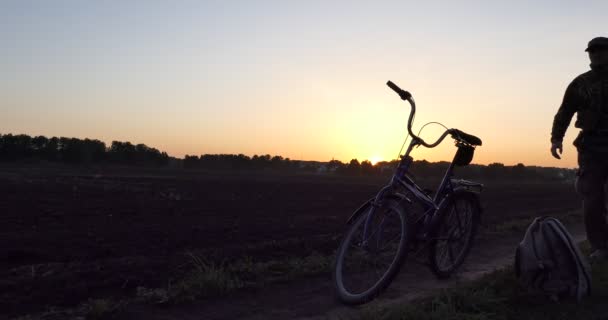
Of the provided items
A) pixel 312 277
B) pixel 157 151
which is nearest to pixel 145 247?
pixel 312 277

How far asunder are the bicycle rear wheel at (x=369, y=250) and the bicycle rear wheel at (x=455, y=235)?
1.68ft

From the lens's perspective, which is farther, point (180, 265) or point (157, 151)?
point (157, 151)

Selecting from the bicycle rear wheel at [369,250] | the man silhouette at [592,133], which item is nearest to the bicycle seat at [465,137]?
the bicycle rear wheel at [369,250]

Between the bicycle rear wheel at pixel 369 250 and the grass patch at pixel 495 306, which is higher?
the bicycle rear wheel at pixel 369 250

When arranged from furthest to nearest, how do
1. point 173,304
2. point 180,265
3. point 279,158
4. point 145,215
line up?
point 279,158 < point 145,215 < point 180,265 < point 173,304

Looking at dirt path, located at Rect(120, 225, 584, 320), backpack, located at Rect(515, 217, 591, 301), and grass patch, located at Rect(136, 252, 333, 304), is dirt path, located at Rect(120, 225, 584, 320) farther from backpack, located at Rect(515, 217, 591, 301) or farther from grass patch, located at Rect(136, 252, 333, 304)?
backpack, located at Rect(515, 217, 591, 301)

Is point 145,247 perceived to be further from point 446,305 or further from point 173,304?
point 446,305

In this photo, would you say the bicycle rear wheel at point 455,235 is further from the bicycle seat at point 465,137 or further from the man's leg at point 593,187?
the man's leg at point 593,187

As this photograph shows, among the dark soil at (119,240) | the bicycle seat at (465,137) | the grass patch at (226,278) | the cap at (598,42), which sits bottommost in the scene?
the dark soil at (119,240)

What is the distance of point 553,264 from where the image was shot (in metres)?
4.19

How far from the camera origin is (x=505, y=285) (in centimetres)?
442

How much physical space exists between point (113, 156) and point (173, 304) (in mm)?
71067

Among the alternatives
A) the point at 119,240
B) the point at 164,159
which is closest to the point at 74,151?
the point at 164,159

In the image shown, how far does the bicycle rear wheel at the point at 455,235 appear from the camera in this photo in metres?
4.88
